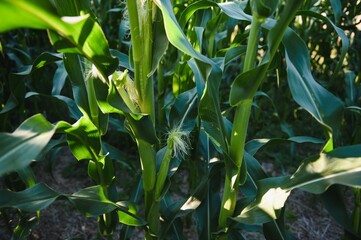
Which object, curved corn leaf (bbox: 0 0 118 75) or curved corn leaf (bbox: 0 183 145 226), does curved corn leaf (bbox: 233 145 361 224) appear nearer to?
curved corn leaf (bbox: 0 183 145 226)

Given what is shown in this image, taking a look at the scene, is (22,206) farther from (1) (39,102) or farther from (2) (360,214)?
(1) (39,102)

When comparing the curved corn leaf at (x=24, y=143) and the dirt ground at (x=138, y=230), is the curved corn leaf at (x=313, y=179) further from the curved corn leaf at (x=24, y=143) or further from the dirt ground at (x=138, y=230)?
the dirt ground at (x=138, y=230)

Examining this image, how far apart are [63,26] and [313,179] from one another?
0.63 meters

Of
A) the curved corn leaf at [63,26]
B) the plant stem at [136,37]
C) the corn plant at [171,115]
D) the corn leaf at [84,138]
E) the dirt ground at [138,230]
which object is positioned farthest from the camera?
the dirt ground at [138,230]

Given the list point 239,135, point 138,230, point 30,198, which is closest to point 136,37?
point 239,135

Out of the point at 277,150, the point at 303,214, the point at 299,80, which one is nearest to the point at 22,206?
the point at 299,80

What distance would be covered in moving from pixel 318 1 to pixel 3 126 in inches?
58.9

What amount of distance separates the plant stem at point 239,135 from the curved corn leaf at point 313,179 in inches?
3.5

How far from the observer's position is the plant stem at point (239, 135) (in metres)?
0.85

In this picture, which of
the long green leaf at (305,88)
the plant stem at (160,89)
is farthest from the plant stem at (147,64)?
the plant stem at (160,89)

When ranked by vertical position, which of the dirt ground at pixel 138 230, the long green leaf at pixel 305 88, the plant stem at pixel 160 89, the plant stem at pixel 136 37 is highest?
the plant stem at pixel 136 37

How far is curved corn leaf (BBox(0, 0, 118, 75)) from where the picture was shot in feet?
1.85

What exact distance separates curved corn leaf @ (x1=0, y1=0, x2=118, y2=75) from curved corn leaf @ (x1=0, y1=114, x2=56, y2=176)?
166 mm

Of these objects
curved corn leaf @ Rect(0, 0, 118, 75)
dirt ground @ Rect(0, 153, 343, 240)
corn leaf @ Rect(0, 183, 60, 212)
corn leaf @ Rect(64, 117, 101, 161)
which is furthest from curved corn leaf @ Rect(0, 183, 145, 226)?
dirt ground @ Rect(0, 153, 343, 240)
